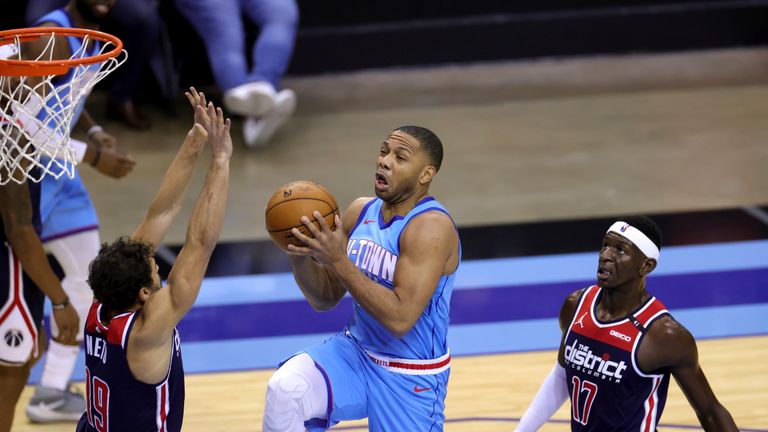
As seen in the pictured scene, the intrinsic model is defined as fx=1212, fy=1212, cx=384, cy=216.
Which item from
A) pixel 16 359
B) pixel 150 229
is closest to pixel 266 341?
pixel 16 359

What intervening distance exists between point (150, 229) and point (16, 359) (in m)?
1.02

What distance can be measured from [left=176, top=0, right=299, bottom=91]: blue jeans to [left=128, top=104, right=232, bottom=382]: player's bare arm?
5411mm

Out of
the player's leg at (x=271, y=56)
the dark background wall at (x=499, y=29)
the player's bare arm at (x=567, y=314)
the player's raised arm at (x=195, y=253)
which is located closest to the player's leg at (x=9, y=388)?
the player's raised arm at (x=195, y=253)

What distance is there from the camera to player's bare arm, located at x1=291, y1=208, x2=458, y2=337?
153 inches

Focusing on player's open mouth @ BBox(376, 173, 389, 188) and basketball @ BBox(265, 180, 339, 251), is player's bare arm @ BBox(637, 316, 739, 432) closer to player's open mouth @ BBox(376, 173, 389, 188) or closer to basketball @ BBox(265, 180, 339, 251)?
player's open mouth @ BBox(376, 173, 389, 188)

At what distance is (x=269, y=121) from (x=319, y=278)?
5125 mm

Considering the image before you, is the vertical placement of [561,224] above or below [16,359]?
above

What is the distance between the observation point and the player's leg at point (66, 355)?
18.4 ft

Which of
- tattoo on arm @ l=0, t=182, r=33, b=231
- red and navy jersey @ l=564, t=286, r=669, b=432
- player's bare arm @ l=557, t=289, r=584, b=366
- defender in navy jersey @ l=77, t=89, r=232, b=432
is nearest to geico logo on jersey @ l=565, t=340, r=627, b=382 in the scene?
red and navy jersey @ l=564, t=286, r=669, b=432

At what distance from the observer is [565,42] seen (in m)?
11.3

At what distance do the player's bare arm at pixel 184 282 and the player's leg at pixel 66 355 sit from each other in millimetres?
1938

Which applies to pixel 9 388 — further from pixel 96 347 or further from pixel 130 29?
pixel 130 29

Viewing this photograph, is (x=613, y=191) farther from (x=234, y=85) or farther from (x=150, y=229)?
(x=150, y=229)

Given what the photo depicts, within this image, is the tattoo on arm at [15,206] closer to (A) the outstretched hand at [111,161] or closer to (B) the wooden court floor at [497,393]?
(A) the outstretched hand at [111,161]
